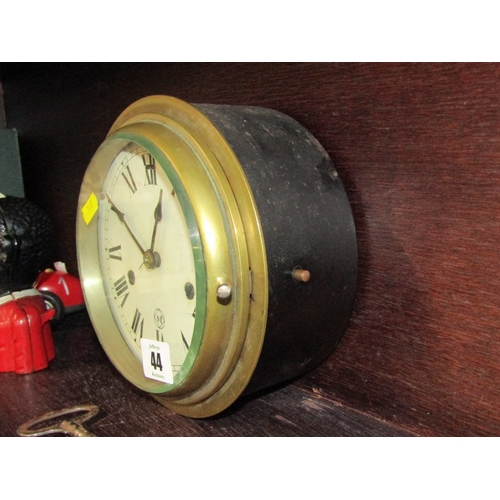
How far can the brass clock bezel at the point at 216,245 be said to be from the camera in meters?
0.83

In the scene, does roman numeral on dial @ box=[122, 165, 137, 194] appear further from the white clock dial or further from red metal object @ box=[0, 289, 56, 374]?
red metal object @ box=[0, 289, 56, 374]

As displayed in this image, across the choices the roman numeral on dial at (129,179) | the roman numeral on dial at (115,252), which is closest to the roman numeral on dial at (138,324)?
the roman numeral on dial at (115,252)

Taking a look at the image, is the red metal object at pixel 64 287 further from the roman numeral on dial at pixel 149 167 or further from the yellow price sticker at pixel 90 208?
the roman numeral on dial at pixel 149 167

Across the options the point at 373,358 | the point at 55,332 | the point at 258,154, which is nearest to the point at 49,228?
the point at 55,332

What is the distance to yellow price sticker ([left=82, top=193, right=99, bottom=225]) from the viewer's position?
3.60ft

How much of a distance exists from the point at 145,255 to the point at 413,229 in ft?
1.39

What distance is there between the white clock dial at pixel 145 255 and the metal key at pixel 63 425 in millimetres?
126

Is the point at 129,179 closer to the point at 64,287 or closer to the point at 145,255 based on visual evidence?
the point at 145,255

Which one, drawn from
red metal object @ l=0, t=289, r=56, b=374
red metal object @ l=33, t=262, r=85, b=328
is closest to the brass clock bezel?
red metal object @ l=0, t=289, r=56, b=374

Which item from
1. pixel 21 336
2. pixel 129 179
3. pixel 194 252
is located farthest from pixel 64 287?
pixel 194 252

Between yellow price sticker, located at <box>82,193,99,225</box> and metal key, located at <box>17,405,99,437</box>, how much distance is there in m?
0.33

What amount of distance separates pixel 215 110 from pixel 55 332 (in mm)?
808

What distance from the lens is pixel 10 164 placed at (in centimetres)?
195

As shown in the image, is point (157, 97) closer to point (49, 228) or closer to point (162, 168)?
point (162, 168)
